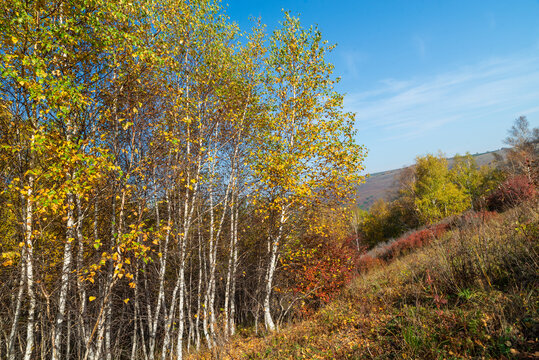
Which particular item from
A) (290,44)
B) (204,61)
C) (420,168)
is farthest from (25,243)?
(420,168)

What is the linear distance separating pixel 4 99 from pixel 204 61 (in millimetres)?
5465

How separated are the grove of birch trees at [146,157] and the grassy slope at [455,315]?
101 inches

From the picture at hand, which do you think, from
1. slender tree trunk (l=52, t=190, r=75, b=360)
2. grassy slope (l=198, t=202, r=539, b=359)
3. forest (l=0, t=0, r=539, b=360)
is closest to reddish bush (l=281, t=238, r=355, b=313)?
forest (l=0, t=0, r=539, b=360)

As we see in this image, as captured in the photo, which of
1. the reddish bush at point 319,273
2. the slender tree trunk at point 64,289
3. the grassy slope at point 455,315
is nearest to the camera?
the grassy slope at point 455,315

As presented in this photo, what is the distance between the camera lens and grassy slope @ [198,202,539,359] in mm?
3527

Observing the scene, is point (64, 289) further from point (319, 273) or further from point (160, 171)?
point (319, 273)

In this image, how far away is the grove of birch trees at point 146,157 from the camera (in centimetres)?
485

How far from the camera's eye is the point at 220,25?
855 cm

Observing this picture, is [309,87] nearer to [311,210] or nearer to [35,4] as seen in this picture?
[311,210]

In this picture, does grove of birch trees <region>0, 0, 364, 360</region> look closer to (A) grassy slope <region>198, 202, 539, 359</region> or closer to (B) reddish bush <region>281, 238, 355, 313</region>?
(B) reddish bush <region>281, 238, 355, 313</region>

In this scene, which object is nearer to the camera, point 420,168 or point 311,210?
point 311,210

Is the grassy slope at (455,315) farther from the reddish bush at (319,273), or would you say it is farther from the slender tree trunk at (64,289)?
the slender tree trunk at (64,289)

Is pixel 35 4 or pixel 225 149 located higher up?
pixel 35 4

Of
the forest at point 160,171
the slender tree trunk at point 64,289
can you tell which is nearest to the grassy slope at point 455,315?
the forest at point 160,171
